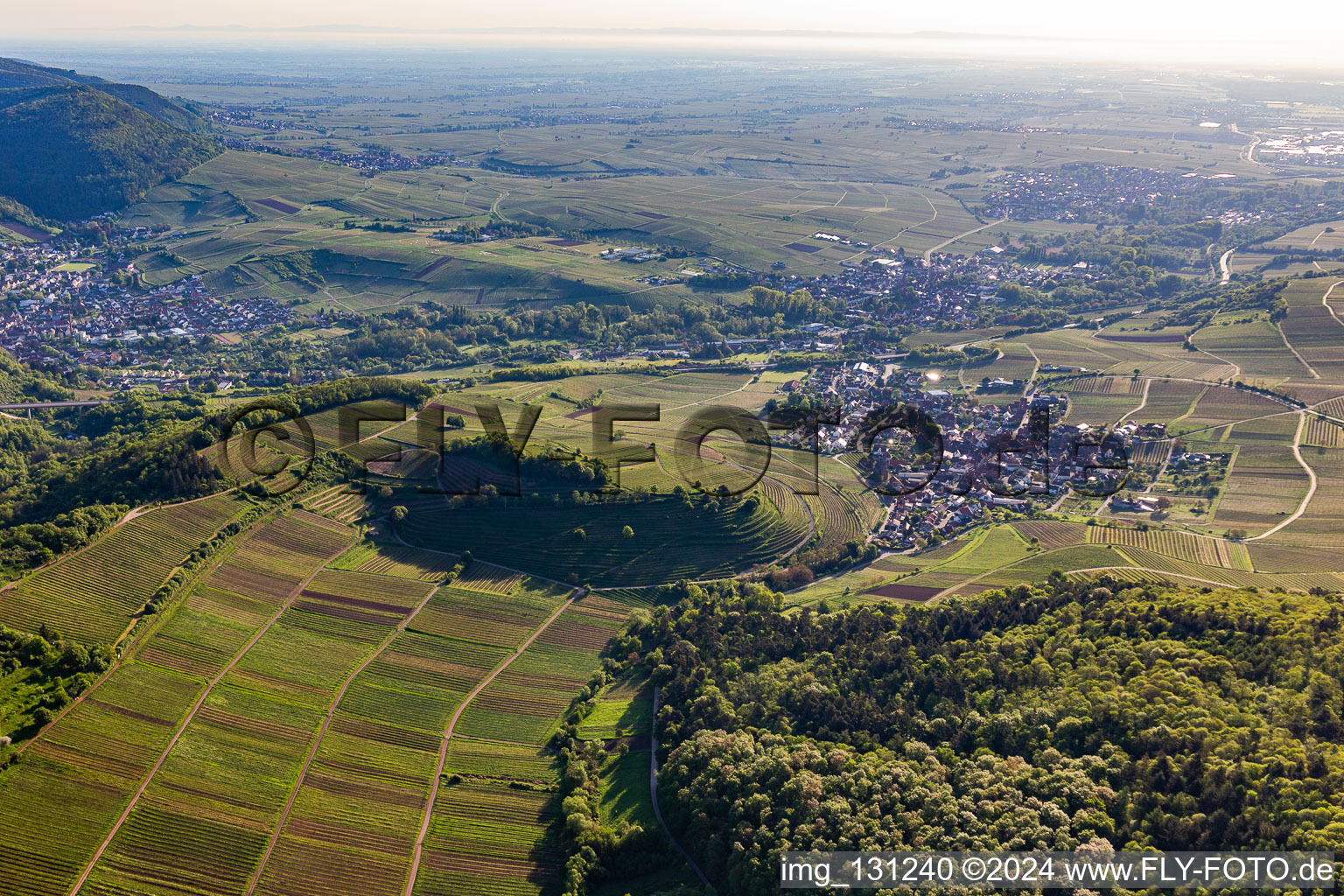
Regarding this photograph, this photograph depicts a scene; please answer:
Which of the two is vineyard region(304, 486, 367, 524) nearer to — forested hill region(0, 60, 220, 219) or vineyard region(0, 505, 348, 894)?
vineyard region(0, 505, 348, 894)

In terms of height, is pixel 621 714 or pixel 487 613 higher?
pixel 487 613

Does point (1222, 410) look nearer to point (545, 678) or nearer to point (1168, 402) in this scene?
point (1168, 402)

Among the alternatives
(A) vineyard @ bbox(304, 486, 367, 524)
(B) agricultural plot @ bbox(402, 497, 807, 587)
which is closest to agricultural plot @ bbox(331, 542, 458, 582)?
(B) agricultural plot @ bbox(402, 497, 807, 587)

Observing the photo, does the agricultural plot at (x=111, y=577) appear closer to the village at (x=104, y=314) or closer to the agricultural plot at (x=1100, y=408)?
the village at (x=104, y=314)

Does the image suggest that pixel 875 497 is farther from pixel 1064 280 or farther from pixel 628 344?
pixel 1064 280

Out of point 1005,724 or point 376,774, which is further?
point 376,774

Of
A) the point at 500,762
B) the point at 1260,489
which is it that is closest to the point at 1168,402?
the point at 1260,489

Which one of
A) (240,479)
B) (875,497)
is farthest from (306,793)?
(875,497)
